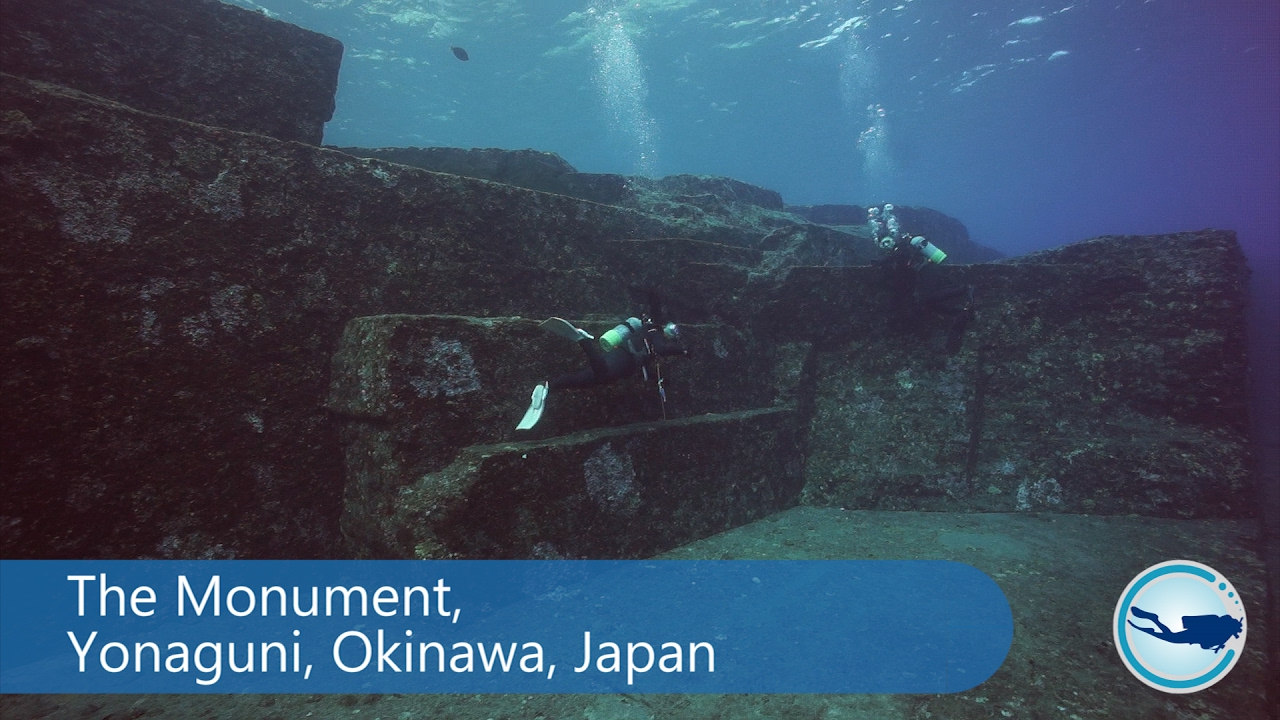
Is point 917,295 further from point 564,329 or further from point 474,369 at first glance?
point 474,369

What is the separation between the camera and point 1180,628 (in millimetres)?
3055

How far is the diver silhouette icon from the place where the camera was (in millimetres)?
2975

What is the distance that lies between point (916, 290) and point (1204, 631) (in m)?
5.14

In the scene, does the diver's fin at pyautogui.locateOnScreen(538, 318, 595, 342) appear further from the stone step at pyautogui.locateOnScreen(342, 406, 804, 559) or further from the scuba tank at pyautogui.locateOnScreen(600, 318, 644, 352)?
the stone step at pyautogui.locateOnScreen(342, 406, 804, 559)

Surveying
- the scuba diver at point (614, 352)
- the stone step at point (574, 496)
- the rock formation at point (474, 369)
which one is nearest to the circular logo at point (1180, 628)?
the rock formation at point (474, 369)

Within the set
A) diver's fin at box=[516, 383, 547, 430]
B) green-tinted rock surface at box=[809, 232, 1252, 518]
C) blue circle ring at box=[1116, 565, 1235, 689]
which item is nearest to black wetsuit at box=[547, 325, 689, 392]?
diver's fin at box=[516, 383, 547, 430]

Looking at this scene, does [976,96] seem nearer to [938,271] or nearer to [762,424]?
[938,271]

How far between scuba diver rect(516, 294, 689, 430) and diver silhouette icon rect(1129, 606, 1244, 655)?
4180 millimetres

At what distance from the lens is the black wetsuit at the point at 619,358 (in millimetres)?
4666

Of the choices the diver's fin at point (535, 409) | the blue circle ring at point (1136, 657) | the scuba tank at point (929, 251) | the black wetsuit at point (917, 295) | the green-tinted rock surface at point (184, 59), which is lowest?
the blue circle ring at point (1136, 657)

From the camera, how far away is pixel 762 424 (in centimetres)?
619

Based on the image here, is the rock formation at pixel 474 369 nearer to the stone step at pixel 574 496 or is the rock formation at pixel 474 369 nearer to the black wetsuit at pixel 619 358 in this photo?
the stone step at pixel 574 496

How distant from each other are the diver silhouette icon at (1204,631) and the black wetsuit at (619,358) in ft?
13.7

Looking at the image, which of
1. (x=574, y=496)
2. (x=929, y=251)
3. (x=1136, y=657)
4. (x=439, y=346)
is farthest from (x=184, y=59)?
(x=1136, y=657)
